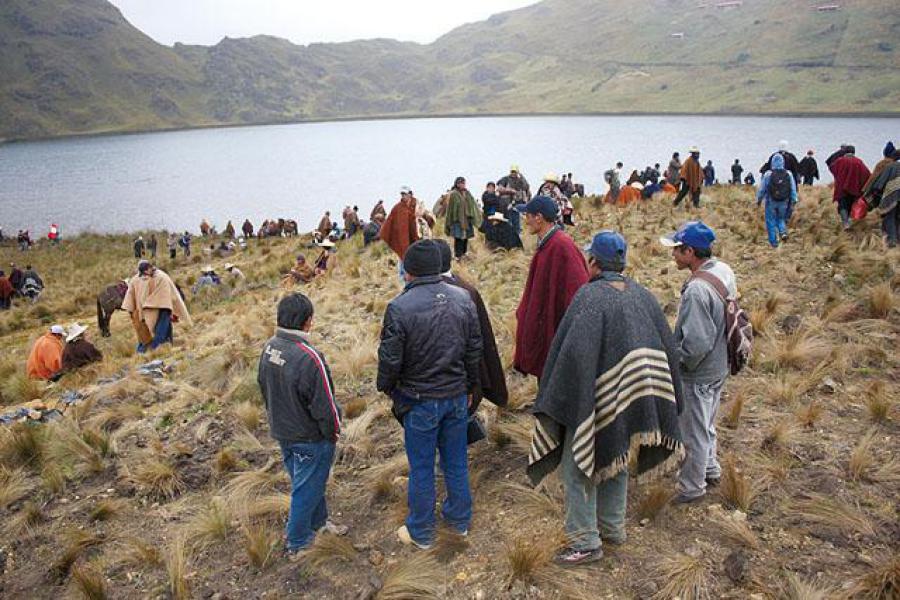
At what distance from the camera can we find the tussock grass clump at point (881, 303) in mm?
7938

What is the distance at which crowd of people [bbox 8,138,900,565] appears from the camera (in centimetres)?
359

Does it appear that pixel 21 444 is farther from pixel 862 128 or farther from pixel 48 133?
pixel 48 133

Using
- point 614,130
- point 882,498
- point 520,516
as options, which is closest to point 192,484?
point 520,516

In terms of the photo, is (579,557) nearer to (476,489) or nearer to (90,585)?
(476,489)

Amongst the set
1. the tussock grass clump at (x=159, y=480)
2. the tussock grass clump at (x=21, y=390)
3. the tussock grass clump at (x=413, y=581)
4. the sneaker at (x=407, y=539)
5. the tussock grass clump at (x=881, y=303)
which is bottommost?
the tussock grass clump at (x=21, y=390)

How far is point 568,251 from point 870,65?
18369cm

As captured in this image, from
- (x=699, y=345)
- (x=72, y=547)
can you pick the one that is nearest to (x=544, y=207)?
(x=699, y=345)

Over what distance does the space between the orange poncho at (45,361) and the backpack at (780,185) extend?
1307 centimetres

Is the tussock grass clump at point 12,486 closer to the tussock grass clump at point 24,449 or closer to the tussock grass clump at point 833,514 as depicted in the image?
the tussock grass clump at point 24,449

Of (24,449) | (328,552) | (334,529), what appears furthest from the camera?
(24,449)

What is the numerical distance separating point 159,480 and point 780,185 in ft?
36.2

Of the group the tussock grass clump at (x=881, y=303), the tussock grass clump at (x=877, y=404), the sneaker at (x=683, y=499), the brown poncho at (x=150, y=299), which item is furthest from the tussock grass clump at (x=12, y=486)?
the tussock grass clump at (x=881, y=303)

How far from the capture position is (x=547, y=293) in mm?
4977

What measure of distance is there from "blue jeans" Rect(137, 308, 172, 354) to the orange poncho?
1297 millimetres
